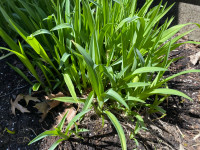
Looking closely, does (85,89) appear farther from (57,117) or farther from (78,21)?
(78,21)

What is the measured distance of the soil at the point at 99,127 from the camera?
4.06 ft

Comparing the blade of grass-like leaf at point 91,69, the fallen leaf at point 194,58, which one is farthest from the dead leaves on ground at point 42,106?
the fallen leaf at point 194,58

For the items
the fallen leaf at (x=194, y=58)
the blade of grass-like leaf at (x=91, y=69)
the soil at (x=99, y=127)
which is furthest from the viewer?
the fallen leaf at (x=194, y=58)

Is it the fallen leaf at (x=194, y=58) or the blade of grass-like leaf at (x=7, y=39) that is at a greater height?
the fallen leaf at (x=194, y=58)

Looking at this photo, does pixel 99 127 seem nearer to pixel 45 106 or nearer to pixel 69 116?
pixel 69 116

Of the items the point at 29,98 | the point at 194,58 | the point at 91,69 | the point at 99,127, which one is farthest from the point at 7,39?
the point at 194,58

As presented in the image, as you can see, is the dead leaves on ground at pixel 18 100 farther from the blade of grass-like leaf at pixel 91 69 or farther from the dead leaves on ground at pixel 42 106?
the blade of grass-like leaf at pixel 91 69

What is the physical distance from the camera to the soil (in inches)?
48.7

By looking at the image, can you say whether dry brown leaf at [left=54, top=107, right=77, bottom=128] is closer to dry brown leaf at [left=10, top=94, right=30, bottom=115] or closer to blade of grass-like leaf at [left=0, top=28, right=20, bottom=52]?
dry brown leaf at [left=10, top=94, right=30, bottom=115]

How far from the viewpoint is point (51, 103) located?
133cm

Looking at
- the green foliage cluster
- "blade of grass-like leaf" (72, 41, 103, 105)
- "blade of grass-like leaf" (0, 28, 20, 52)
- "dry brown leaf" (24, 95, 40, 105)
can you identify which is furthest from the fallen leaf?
"blade of grass-like leaf" (0, 28, 20, 52)

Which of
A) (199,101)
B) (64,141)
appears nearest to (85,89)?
(64,141)

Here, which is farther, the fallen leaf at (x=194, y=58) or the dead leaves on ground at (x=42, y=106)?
the fallen leaf at (x=194, y=58)

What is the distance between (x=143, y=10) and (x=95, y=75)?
0.64 meters
